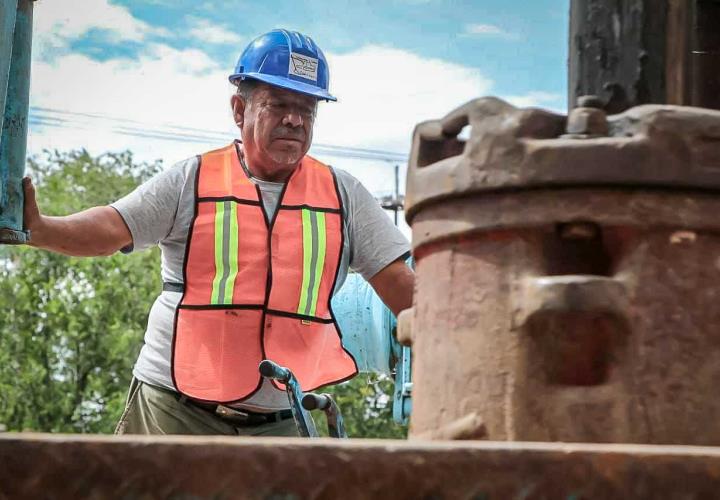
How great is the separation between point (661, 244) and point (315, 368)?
2.43m

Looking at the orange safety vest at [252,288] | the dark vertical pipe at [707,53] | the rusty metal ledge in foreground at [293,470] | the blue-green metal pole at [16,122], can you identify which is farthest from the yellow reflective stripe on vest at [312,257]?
the rusty metal ledge in foreground at [293,470]

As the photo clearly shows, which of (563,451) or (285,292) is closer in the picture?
(563,451)

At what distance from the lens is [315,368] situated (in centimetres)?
428

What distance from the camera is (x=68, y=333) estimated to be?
2267cm

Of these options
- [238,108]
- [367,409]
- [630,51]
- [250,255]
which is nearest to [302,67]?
[238,108]

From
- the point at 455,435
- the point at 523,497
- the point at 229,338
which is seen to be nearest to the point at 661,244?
the point at 455,435

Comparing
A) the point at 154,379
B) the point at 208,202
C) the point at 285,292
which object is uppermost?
the point at 208,202

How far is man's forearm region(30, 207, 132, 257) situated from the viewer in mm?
4008

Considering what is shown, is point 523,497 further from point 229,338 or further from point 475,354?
point 229,338

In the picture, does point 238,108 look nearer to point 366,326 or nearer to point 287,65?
point 287,65

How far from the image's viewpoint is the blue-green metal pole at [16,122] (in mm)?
3057

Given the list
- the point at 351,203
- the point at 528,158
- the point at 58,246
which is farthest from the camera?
the point at 351,203

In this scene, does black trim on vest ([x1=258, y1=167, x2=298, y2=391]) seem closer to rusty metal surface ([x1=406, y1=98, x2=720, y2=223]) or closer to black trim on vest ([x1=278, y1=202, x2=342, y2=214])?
black trim on vest ([x1=278, y1=202, x2=342, y2=214])

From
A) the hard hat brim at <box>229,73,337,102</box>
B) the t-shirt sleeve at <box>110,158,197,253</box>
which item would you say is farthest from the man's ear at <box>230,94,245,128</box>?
the t-shirt sleeve at <box>110,158,197,253</box>
